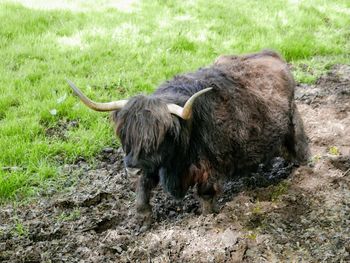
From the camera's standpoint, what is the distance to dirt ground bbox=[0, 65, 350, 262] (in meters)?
3.71

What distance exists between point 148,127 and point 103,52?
392 centimetres

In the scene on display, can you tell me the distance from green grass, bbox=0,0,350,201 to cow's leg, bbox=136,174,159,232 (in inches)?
43.7

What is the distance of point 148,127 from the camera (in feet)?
11.8

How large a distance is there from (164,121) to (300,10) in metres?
6.91

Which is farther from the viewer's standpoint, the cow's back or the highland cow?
the cow's back

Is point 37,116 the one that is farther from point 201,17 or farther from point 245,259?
point 201,17

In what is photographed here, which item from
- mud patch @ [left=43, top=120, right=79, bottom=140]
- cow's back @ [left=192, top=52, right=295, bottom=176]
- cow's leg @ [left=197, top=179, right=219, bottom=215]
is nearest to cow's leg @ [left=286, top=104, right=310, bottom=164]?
cow's back @ [left=192, top=52, right=295, bottom=176]

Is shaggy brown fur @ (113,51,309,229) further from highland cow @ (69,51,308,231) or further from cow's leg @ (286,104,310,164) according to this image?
cow's leg @ (286,104,310,164)

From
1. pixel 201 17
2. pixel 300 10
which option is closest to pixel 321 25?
pixel 300 10

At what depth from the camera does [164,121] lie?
143 inches

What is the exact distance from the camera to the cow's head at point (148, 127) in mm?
3619

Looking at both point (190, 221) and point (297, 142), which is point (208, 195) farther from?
point (297, 142)

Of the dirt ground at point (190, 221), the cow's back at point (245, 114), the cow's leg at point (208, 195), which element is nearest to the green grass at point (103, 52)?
the dirt ground at point (190, 221)

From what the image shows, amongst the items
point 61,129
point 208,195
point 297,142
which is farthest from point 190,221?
point 61,129
